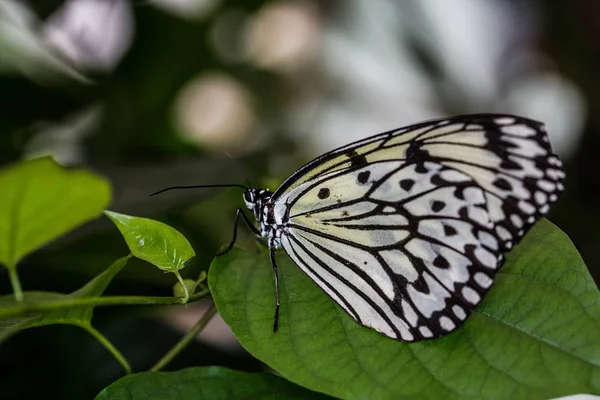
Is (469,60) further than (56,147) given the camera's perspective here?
Yes

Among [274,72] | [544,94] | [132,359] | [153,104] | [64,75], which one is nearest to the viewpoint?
[132,359]

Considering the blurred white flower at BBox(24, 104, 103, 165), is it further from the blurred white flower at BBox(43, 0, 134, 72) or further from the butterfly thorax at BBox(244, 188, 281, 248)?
the butterfly thorax at BBox(244, 188, 281, 248)

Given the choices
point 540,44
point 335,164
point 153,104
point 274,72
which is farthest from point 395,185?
point 540,44

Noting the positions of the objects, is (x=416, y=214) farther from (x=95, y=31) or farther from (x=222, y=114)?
(x=222, y=114)

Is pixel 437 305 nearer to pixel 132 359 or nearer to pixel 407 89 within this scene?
pixel 132 359

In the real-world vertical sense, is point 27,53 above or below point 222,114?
above

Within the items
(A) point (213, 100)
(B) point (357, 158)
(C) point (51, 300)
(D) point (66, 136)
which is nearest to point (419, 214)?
(B) point (357, 158)

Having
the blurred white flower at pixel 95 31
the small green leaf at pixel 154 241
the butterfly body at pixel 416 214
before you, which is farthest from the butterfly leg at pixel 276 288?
the blurred white flower at pixel 95 31
